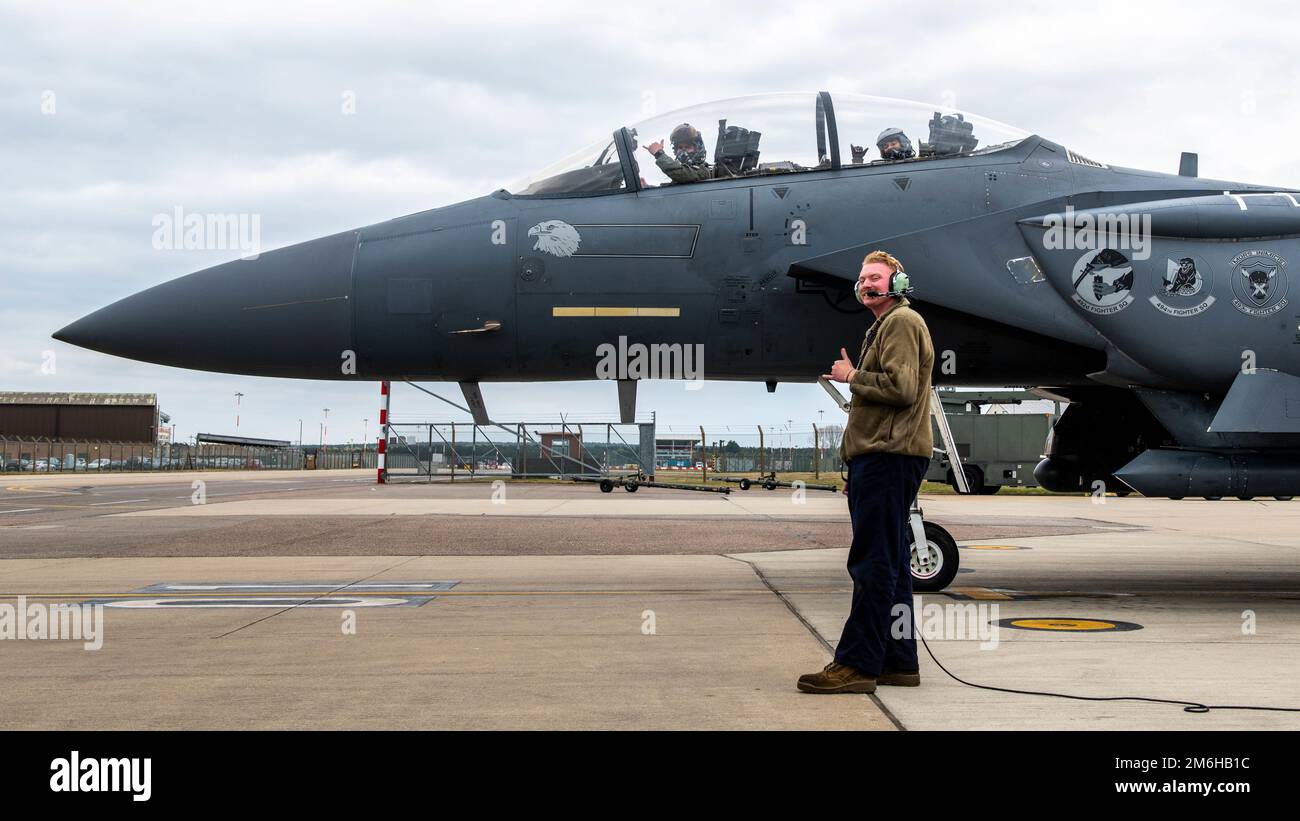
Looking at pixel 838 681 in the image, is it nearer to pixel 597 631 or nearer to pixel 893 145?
pixel 597 631

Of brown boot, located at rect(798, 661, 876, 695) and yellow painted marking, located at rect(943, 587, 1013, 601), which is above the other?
brown boot, located at rect(798, 661, 876, 695)

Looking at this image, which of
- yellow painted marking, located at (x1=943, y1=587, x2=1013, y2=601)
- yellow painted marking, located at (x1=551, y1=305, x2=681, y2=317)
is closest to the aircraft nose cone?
yellow painted marking, located at (x1=551, y1=305, x2=681, y2=317)

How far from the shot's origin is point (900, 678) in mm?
4785

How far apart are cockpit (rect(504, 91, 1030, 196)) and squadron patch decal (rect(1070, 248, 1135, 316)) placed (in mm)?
1233

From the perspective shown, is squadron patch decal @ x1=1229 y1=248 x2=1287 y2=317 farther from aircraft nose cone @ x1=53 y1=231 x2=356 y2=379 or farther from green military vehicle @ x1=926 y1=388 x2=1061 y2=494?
green military vehicle @ x1=926 y1=388 x2=1061 y2=494

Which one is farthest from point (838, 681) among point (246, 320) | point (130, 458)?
point (130, 458)

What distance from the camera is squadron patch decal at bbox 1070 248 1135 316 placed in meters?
7.71

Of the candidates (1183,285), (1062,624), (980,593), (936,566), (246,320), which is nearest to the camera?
(1062,624)

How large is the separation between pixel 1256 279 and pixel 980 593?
3104 millimetres

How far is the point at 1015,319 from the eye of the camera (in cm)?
777

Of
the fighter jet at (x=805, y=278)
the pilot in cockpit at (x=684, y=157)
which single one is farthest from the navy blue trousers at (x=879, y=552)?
the pilot in cockpit at (x=684, y=157)

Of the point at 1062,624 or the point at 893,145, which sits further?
the point at 893,145
